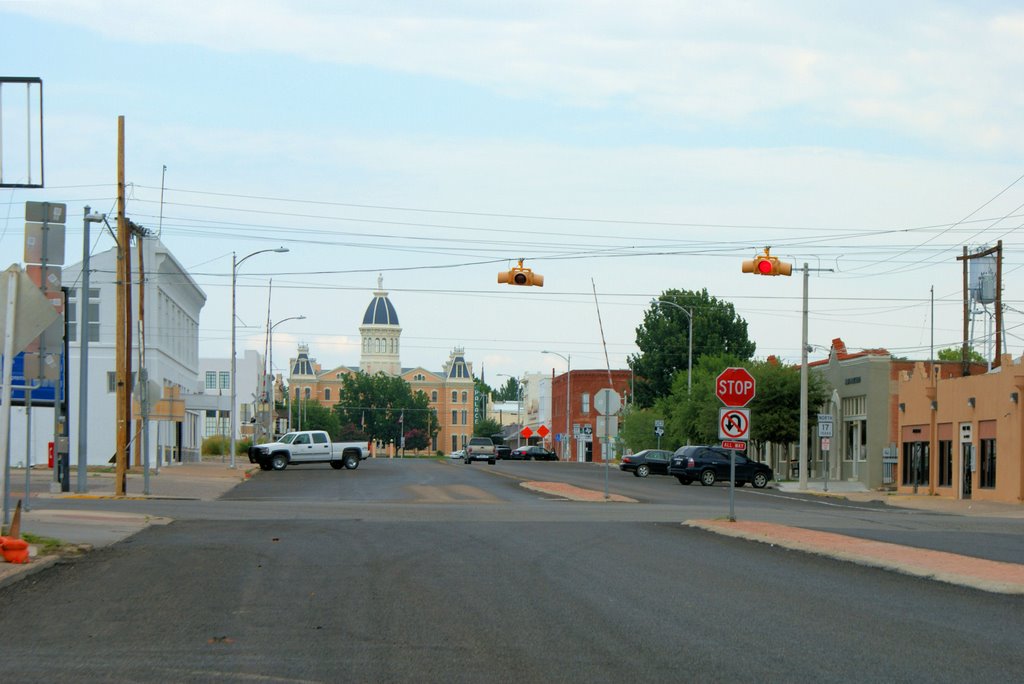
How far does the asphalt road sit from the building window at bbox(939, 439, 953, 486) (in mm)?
30787

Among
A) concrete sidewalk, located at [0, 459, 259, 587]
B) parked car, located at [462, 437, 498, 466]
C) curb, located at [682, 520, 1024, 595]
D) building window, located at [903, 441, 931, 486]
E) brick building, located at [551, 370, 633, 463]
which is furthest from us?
brick building, located at [551, 370, 633, 463]

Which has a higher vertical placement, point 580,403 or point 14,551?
point 14,551

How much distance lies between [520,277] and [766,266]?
17.3 feet

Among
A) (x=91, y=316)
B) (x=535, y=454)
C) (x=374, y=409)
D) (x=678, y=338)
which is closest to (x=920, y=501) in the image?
(x=91, y=316)

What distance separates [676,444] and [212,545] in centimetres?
6337

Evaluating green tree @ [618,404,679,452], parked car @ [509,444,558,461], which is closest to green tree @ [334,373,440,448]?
parked car @ [509,444,558,461]

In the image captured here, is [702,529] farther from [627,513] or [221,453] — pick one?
[221,453]

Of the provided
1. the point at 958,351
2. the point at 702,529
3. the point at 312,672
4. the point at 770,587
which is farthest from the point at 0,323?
the point at 958,351

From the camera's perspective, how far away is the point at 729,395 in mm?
23953

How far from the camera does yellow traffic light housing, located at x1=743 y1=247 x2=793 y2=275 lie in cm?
2745

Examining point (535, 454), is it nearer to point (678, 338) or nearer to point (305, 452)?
point (678, 338)

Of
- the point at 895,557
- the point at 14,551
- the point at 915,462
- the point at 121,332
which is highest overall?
the point at 121,332

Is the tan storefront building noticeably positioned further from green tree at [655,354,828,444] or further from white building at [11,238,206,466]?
white building at [11,238,206,466]

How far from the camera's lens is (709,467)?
5309cm
